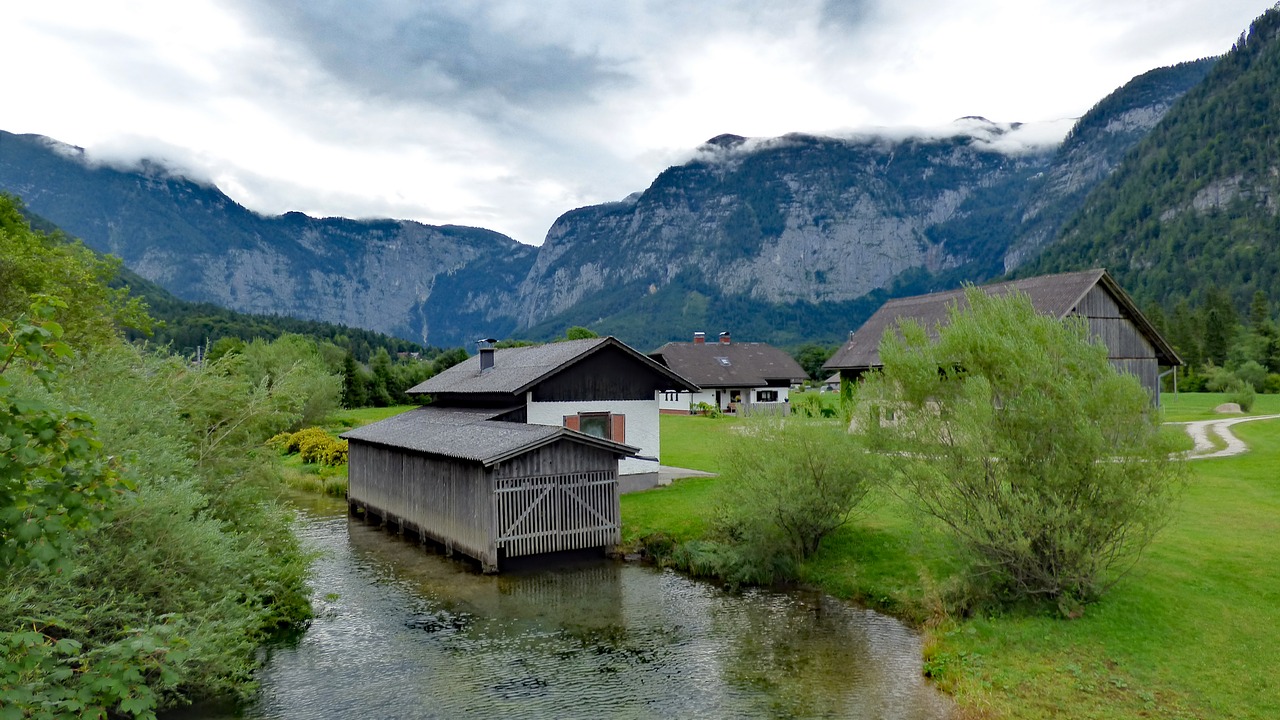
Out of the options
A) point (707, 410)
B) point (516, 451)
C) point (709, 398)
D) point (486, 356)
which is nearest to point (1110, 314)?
point (486, 356)

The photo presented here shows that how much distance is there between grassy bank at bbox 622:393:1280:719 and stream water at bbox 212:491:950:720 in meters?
0.84

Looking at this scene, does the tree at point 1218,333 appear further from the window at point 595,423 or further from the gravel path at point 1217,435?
the window at point 595,423

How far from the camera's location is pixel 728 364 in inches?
2697

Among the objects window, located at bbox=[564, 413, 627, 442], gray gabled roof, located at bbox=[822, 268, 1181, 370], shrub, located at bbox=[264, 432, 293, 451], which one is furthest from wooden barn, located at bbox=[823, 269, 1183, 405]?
shrub, located at bbox=[264, 432, 293, 451]

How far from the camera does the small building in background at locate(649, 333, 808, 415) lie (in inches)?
2538

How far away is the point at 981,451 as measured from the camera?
44.5 ft

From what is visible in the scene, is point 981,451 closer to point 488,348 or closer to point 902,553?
point 902,553

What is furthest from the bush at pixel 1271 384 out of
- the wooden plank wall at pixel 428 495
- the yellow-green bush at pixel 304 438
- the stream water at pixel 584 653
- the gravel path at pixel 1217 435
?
the yellow-green bush at pixel 304 438

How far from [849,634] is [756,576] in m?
3.74

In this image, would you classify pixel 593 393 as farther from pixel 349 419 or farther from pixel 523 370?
pixel 349 419

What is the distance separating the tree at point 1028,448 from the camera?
12.9 meters

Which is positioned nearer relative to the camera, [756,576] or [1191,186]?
[756,576]

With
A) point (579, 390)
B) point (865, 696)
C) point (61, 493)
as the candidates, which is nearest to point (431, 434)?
point (579, 390)

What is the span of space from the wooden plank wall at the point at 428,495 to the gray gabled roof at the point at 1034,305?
1700cm
